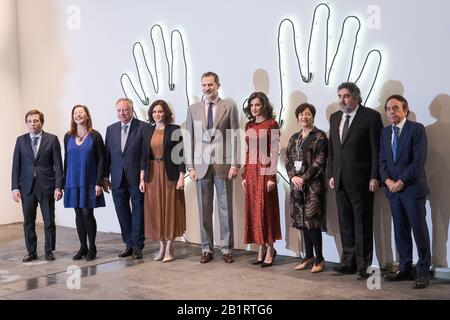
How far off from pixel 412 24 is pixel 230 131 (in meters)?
1.72

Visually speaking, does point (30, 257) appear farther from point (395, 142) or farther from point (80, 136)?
point (395, 142)

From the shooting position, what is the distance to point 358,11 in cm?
500

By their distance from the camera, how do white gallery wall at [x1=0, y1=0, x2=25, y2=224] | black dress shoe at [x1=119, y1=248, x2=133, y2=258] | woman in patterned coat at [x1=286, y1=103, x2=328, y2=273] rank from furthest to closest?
white gallery wall at [x1=0, y1=0, x2=25, y2=224] → black dress shoe at [x1=119, y1=248, x2=133, y2=258] → woman in patterned coat at [x1=286, y1=103, x2=328, y2=273]

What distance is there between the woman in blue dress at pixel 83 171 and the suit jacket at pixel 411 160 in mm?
2592

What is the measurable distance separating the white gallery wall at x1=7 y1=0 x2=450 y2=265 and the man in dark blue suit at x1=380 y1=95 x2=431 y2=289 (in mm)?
332

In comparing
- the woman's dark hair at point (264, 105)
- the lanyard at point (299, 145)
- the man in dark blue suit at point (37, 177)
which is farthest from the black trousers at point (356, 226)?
the man in dark blue suit at point (37, 177)

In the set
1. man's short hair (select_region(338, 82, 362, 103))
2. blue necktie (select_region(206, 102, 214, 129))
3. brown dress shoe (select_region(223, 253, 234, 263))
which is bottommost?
brown dress shoe (select_region(223, 253, 234, 263))

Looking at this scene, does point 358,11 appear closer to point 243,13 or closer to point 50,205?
point 243,13

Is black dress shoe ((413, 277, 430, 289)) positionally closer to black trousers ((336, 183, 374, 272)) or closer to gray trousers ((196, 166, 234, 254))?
black trousers ((336, 183, 374, 272))

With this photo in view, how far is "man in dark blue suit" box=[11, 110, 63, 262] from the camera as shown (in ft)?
18.1

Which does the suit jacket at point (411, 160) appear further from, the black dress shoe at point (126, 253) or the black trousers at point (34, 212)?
the black trousers at point (34, 212)

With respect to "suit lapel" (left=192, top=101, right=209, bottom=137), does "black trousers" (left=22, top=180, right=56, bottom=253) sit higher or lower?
lower

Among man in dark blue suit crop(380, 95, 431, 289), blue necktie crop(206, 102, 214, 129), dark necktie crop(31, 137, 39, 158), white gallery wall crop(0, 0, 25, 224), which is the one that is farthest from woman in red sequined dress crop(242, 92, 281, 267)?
white gallery wall crop(0, 0, 25, 224)

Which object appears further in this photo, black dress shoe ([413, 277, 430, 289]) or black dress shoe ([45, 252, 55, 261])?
black dress shoe ([45, 252, 55, 261])
